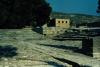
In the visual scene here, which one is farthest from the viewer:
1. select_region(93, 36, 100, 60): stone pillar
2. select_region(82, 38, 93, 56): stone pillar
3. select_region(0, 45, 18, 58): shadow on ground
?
select_region(82, 38, 93, 56): stone pillar

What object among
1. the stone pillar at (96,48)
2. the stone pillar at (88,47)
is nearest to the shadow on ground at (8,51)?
the stone pillar at (88,47)

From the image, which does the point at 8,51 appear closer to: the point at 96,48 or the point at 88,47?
the point at 88,47

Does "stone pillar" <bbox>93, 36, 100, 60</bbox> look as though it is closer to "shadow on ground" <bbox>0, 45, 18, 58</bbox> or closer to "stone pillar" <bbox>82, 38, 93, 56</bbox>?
"stone pillar" <bbox>82, 38, 93, 56</bbox>

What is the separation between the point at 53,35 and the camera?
100 ft

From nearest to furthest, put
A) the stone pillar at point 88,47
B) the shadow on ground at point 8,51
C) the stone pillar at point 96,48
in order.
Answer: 1. the shadow on ground at point 8,51
2. the stone pillar at point 96,48
3. the stone pillar at point 88,47

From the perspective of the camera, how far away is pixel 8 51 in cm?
1712

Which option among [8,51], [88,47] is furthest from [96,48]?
[8,51]

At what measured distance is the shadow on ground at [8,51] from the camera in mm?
16423

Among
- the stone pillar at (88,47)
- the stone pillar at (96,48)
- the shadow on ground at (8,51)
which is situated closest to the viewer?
the shadow on ground at (8,51)

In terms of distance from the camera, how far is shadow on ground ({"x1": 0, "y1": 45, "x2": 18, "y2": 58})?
16.4 meters

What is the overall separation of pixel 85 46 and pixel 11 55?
14.8ft

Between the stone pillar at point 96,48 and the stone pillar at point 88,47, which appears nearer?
the stone pillar at point 96,48

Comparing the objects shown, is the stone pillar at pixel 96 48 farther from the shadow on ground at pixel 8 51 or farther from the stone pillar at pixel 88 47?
the shadow on ground at pixel 8 51

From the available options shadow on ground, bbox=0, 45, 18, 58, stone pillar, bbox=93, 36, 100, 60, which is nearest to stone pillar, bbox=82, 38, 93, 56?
stone pillar, bbox=93, 36, 100, 60
